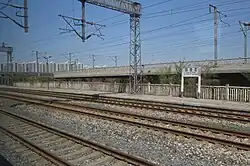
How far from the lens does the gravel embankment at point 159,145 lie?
23.5 feet

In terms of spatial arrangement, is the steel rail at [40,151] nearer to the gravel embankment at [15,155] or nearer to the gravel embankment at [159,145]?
the gravel embankment at [15,155]

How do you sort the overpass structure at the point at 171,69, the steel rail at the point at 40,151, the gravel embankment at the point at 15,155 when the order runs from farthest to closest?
the overpass structure at the point at 171,69 < the gravel embankment at the point at 15,155 < the steel rail at the point at 40,151

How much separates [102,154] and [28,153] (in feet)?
7.28

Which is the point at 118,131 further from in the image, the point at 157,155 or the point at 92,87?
the point at 92,87

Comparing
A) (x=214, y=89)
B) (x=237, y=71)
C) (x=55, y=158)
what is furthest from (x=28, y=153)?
(x=237, y=71)

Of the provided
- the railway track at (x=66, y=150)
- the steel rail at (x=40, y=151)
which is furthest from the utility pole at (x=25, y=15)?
the steel rail at (x=40, y=151)

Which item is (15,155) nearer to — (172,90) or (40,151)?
(40,151)

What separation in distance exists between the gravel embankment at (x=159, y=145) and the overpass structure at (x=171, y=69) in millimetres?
18799

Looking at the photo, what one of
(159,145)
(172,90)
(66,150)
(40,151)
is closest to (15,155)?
(40,151)

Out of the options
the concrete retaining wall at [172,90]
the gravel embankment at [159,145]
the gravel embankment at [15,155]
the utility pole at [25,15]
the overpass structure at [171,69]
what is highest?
the utility pole at [25,15]

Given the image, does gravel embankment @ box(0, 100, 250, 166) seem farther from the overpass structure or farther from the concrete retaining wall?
the overpass structure

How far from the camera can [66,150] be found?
7984 mm

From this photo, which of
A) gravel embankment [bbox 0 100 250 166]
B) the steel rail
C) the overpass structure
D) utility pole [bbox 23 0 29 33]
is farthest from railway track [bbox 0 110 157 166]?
the overpass structure

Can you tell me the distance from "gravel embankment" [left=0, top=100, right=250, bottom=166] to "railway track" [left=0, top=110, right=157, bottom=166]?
2.42ft
